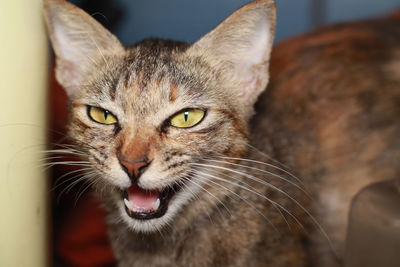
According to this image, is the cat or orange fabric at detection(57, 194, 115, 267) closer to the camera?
the cat

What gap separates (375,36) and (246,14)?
95 centimetres

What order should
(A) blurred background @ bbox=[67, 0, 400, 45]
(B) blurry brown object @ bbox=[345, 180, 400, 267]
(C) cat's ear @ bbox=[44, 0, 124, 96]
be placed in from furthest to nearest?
(A) blurred background @ bbox=[67, 0, 400, 45] → (C) cat's ear @ bbox=[44, 0, 124, 96] → (B) blurry brown object @ bbox=[345, 180, 400, 267]

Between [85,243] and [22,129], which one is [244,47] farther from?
[85,243]

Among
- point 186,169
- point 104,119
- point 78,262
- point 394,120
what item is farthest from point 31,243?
point 394,120

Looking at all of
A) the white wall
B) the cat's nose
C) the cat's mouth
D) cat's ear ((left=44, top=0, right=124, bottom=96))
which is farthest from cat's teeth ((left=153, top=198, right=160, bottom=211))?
cat's ear ((left=44, top=0, right=124, bottom=96))

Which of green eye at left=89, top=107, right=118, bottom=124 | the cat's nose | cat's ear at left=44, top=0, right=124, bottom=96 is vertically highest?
cat's ear at left=44, top=0, right=124, bottom=96

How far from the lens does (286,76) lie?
7.08 feet

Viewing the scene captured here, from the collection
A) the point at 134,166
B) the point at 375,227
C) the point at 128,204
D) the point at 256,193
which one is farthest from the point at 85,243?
the point at 375,227

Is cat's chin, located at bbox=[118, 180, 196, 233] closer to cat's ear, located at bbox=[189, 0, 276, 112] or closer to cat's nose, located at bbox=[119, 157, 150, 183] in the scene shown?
cat's nose, located at bbox=[119, 157, 150, 183]

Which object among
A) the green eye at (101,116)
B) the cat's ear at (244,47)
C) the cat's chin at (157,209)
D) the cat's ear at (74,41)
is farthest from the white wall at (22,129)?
the cat's ear at (244,47)

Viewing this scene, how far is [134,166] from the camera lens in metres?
1.31

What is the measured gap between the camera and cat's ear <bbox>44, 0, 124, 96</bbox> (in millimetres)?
1570

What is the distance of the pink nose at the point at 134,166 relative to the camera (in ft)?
4.28

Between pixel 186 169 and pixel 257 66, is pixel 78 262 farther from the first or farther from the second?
pixel 257 66
